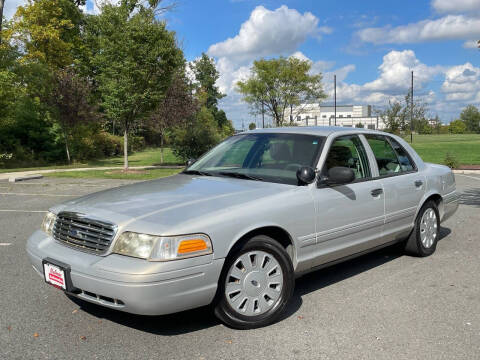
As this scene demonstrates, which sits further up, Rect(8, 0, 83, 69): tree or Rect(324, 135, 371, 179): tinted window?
Rect(8, 0, 83, 69): tree

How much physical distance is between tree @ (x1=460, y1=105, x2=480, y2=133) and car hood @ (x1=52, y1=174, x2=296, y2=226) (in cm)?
13567

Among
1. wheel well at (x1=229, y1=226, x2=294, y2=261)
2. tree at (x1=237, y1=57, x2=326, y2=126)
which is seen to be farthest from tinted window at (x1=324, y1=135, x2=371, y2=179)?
tree at (x1=237, y1=57, x2=326, y2=126)

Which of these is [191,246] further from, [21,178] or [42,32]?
[42,32]

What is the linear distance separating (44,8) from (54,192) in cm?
2729

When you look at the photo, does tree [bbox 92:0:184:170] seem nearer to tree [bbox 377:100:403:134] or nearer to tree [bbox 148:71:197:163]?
tree [bbox 148:71:197:163]

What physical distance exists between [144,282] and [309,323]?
1.46 metres

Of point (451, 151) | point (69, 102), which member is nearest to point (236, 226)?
point (69, 102)

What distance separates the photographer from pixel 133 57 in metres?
18.1

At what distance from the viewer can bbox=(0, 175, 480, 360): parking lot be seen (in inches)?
129

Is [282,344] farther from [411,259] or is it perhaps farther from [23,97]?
[23,97]

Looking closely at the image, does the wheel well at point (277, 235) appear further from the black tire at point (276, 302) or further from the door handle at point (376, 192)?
the door handle at point (376, 192)

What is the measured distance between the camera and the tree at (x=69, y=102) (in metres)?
26.3

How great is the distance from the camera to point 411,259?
5.66 m

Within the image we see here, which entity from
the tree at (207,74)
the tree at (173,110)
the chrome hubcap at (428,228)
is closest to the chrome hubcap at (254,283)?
the chrome hubcap at (428,228)
